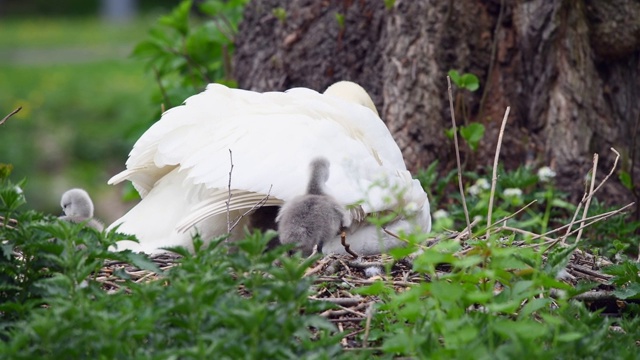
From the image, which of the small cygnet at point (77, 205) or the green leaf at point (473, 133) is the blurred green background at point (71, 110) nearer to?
the small cygnet at point (77, 205)

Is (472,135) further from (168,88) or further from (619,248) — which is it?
(168,88)

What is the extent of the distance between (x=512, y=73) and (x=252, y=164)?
9.74 feet

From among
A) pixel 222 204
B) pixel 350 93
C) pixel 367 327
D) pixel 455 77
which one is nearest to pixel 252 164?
pixel 222 204

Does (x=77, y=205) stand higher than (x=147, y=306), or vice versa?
(x=147, y=306)

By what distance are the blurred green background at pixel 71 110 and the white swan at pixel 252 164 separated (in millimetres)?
3023

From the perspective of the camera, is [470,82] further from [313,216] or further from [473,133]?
[313,216]

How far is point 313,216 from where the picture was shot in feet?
17.0

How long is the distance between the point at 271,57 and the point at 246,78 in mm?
311

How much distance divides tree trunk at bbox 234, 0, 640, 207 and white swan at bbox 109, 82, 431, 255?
1.39 m

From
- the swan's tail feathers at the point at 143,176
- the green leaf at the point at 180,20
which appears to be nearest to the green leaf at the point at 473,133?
the swan's tail feathers at the point at 143,176

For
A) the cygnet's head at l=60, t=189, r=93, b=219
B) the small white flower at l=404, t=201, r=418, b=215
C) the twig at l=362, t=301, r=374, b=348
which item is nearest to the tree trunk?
the cygnet's head at l=60, t=189, r=93, b=219

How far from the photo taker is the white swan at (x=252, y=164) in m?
5.30

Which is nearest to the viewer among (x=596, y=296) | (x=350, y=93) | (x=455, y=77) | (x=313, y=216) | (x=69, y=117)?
(x=596, y=296)

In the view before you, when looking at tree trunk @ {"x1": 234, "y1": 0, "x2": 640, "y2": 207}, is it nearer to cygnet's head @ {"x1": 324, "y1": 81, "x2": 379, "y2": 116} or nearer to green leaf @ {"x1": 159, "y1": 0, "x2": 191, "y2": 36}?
cygnet's head @ {"x1": 324, "y1": 81, "x2": 379, "y2": 116}
